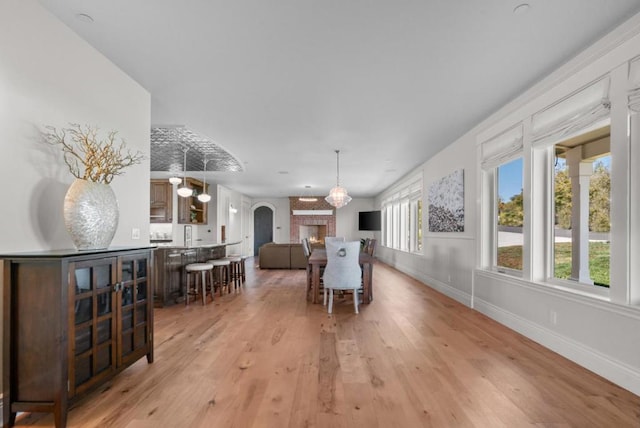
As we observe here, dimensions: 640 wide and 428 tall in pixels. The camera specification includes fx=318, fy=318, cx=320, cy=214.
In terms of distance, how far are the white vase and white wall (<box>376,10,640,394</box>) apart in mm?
3732

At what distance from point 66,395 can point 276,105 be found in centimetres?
314

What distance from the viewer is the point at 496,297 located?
13.0 ft

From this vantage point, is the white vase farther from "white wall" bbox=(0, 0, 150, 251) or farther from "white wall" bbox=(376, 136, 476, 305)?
Answer: "white wall" bbox=(376, 136, 476, 305)

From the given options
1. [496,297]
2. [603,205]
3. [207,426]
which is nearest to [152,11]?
[207,426]

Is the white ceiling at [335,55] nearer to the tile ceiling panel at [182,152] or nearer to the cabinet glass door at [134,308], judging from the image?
the tile ceiling panel at [182,152]

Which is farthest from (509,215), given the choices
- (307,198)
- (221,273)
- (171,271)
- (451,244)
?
(307,198)

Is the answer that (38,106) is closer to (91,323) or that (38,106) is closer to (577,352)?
(91,323)

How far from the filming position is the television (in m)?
12.3

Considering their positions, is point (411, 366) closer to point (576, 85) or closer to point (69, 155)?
point (576, 85)

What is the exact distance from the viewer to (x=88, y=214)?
2100 mm

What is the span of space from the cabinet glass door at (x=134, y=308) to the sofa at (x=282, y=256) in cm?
646

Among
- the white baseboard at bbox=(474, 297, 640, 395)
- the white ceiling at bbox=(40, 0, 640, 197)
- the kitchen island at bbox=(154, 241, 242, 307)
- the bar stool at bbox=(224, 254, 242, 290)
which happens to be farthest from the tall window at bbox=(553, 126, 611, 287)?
the bar stool at bbox=(224, 254, 242, 290)

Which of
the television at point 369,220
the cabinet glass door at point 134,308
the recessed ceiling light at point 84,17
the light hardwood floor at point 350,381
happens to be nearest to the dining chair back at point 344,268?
the light hardwood floor at point 350,381

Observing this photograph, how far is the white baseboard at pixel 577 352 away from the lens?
2.26m
